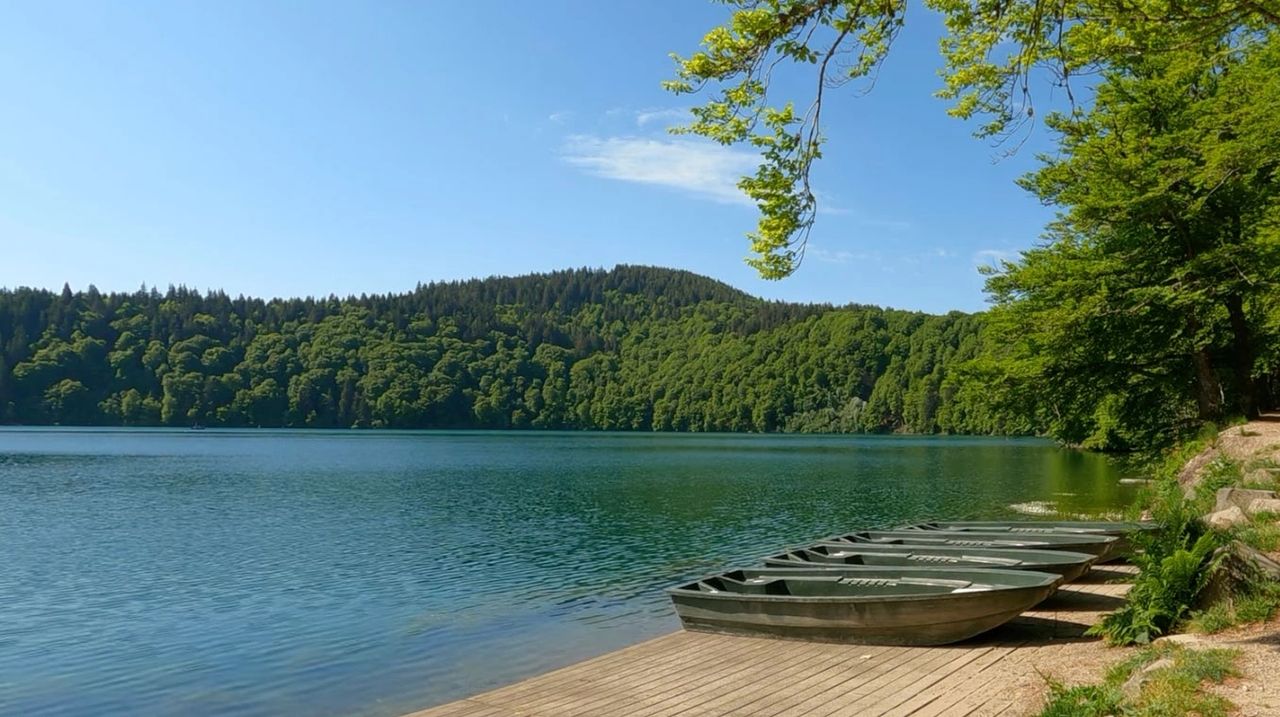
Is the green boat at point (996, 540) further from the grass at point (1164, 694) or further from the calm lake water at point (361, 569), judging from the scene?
the grass at point (1164, 694)

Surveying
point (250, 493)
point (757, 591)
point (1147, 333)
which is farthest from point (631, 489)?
point (757, 591)

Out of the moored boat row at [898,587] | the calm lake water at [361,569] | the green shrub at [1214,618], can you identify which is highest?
the green shrub at [1214,618]

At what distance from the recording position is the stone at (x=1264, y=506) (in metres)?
14.9

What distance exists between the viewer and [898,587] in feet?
45.3

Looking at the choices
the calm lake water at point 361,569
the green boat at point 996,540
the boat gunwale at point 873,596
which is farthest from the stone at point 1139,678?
the calm lake water at point 361,569

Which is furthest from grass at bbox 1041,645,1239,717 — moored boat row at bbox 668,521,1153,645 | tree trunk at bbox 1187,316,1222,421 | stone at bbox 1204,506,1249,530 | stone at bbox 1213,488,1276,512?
tree trunk at bbox 1187,316,1222,421

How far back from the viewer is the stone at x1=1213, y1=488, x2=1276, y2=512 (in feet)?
52.1

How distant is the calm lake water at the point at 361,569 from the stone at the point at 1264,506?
36.3 ft

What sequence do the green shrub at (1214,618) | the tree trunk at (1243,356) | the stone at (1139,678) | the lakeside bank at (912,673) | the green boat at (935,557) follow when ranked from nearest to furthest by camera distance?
the stone at (1139,678) → the lakeside bank at (912,673) → the green shrub at (1214,618) → the green boat at (935,557) → the tree trunk at (1243,356)

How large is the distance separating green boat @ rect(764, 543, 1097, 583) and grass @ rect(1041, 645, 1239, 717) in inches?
186

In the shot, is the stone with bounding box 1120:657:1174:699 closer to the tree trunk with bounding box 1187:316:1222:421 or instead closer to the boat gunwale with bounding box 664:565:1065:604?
the boat gunwale with bounding box 664:565:1065:604

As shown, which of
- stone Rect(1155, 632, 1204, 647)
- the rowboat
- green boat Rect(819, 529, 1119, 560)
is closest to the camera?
stone Rect(1155, 632, 1204, 647)

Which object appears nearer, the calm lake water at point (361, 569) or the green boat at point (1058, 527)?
the calm lake water at point (361, 569)

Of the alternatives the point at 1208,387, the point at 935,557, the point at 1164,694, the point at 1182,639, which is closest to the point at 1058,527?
the point at 935,557
